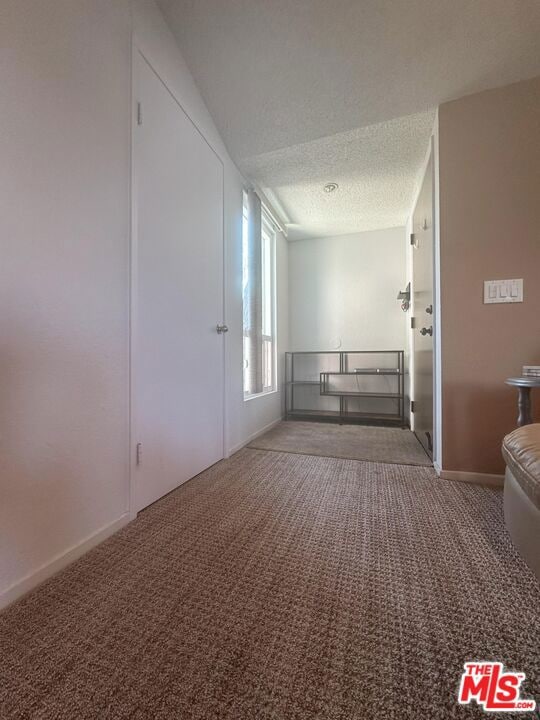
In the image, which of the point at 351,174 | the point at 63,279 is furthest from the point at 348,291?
the point at 63,279

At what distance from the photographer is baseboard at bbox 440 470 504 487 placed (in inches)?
66.7

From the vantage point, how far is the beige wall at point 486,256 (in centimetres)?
166

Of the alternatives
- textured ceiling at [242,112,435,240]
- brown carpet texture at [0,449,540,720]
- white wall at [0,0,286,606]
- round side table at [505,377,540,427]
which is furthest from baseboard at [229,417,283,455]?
textured ceiling at [242,112,435,240]

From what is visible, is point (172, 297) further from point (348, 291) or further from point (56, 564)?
point (348, 291)

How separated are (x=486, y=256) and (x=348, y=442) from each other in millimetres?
1681

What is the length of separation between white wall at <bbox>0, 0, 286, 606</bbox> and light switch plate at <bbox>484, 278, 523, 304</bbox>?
1940 mm

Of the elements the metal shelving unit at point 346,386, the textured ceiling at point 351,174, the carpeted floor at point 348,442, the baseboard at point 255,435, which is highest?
the textured ceiling at point 351,174

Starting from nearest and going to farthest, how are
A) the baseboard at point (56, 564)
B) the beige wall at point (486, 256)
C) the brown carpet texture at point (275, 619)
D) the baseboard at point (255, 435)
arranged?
the brown carpet texture at point (275, 619) < the baseboard at point (56, 564) < the beige wall at point (486, 256) < the baseboard at point (255, 435)

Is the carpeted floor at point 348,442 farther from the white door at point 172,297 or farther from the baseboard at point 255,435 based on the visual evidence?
the white door at point 172,297

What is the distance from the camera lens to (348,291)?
152 inches

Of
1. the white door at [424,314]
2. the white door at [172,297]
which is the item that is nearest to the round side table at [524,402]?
the white door at [424,314]

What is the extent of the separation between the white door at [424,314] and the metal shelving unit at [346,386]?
68cm

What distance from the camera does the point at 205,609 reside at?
84 centimetres

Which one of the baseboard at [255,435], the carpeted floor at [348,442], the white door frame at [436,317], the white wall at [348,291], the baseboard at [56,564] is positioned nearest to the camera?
the baseboard at [56,564]
